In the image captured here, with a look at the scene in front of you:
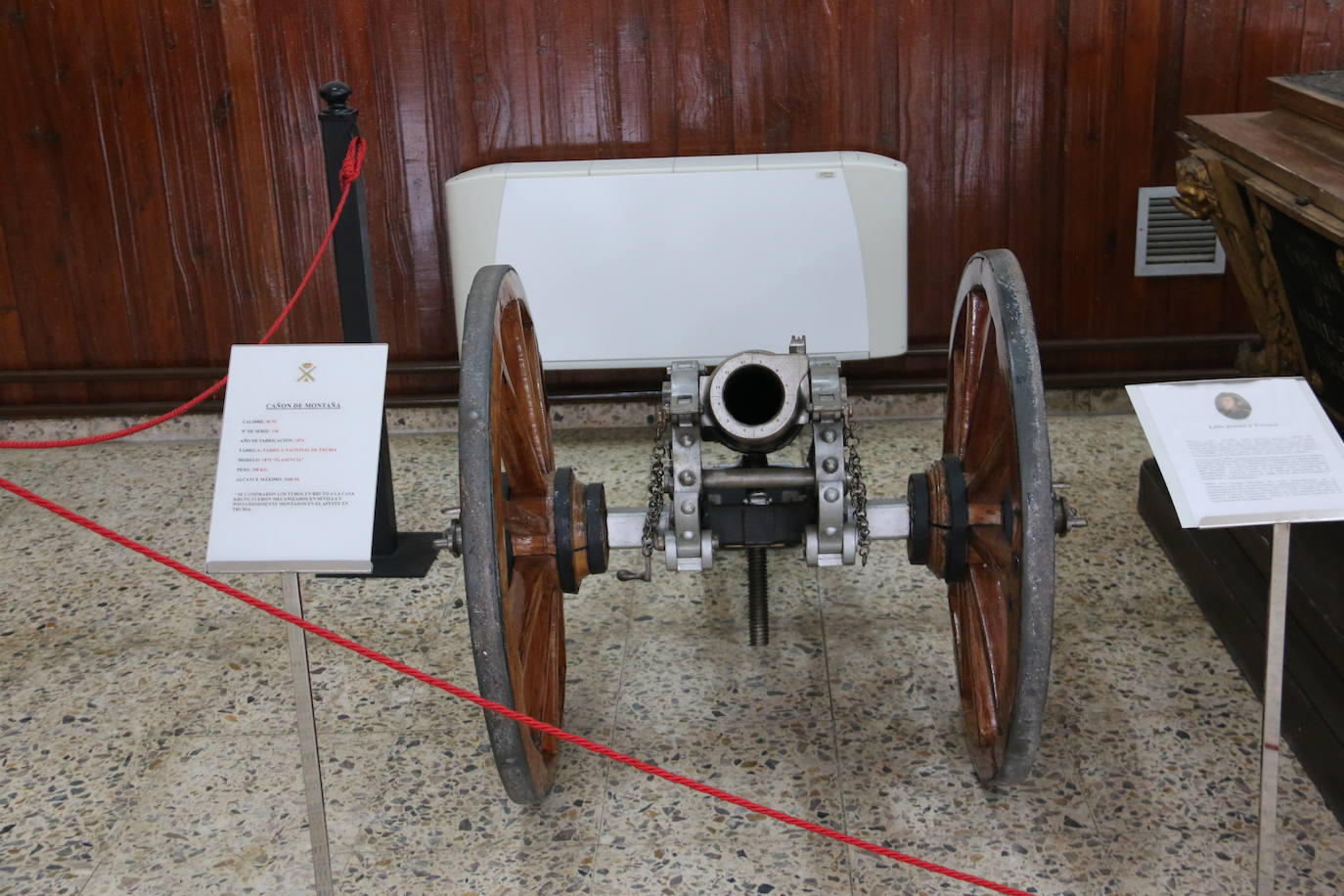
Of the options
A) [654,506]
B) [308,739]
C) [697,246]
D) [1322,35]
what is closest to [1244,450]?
[654,506]

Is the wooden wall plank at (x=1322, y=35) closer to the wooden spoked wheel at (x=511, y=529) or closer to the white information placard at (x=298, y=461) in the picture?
the wooden spoked wheel at (x=511, y=529)

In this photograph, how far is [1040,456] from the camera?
1.84 meters

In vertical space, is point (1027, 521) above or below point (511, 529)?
above

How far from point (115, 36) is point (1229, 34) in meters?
3.01

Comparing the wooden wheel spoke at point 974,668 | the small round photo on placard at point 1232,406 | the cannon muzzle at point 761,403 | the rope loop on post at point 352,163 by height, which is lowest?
the wooden wheel spoke at point 974,668

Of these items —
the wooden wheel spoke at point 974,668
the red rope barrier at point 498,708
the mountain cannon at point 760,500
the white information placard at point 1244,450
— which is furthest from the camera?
the wooden wheel spoke at point 974,668

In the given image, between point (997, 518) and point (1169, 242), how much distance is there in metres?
1.94

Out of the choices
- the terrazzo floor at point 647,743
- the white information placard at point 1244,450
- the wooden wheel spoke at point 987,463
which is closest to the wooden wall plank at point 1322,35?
the terrazzo floor at point 647,743

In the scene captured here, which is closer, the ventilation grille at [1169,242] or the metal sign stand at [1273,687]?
the metal sign stand at [1273,687]

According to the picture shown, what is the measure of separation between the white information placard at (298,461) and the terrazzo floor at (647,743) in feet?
2.06

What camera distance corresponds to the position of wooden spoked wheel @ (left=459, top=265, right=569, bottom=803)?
1877mm

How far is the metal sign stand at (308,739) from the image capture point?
1815 millimetres

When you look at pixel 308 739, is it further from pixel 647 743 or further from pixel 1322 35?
pixel 1322 35

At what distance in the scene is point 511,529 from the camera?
2268mm
